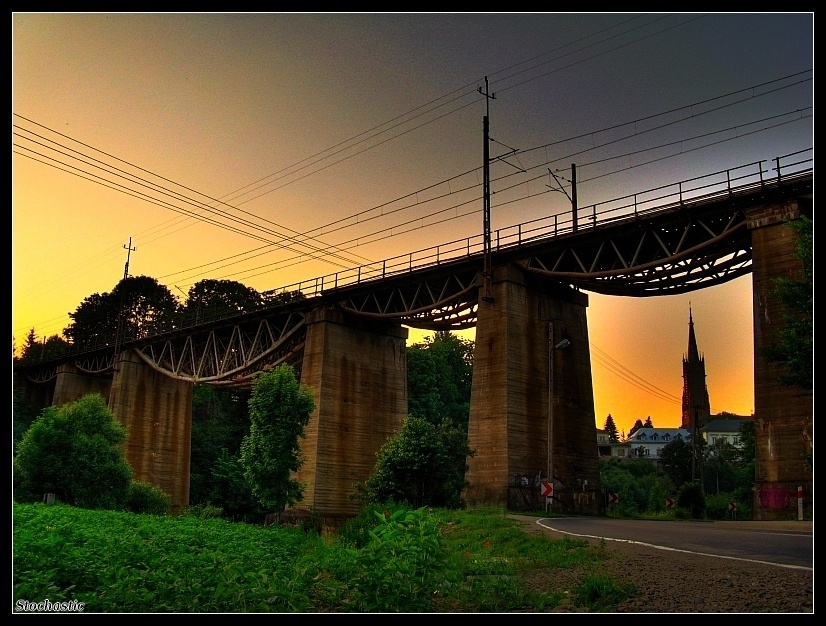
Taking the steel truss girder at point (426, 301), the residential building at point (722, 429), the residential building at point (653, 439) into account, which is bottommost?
the residential building at point (653, 439)

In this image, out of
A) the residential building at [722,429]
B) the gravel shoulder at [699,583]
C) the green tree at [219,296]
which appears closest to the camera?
the gravel shoulder at [699,583]

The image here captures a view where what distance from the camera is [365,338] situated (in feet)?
169

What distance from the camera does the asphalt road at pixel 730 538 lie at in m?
15.1

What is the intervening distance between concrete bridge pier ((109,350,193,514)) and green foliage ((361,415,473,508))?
39.3 meters

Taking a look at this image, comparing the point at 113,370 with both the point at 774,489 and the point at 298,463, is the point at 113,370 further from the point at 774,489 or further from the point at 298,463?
the point at 774,489

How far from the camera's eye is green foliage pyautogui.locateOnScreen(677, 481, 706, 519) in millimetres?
41000

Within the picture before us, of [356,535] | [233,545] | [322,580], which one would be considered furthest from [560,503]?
[322,580]

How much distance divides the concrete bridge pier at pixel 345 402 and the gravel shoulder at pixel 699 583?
3036 centimetres

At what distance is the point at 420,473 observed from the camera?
3475 cm

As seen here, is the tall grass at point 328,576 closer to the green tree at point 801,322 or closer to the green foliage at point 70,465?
the green tree at point 801,322

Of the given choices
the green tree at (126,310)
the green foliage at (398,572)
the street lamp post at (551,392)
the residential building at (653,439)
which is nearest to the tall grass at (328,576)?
the green foliage at (398,572)

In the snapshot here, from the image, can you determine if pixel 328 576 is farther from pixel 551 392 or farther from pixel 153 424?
pixel 153 424

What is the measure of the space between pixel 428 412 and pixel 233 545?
182ft
